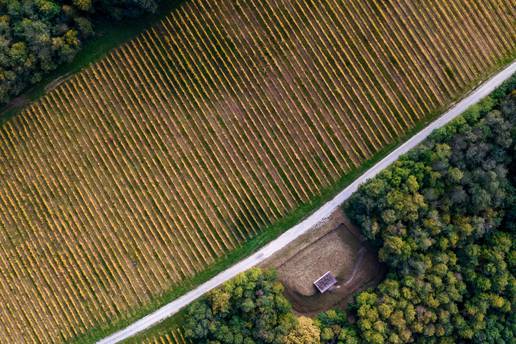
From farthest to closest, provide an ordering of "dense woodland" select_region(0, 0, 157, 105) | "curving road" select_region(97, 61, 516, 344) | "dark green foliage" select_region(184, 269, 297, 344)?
"curving road" select_region(97, 61, 516, 344) < "dense woodland" select_region(0, 0, 157, 105) < "dark green foliage" select_region(184, 269, 297, 344)

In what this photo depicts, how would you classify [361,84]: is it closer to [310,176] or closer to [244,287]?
[310,176]

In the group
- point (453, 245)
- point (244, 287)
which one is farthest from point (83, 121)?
point (453, 245)

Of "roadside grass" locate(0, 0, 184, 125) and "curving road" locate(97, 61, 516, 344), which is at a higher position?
"roadside grass" locate(0, 0, 184, 125)

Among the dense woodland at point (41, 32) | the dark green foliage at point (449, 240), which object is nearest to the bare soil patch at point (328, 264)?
the dark green foliage at point (449, 240)

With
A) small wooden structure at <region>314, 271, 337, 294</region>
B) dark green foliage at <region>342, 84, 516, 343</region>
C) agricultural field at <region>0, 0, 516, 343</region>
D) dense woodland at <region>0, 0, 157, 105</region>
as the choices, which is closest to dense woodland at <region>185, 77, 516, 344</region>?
dark green foliage at <region>342, 84, 516, 343</region>

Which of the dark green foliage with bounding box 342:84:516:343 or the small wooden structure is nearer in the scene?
the dark green foliage with bounding box 342:84:516:343

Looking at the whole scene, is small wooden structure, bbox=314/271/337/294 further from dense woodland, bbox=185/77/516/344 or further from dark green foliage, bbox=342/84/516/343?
dark green foliage, bbox=342/84/516/343

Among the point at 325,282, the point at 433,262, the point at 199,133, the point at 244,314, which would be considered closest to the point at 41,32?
the point at 199,133
